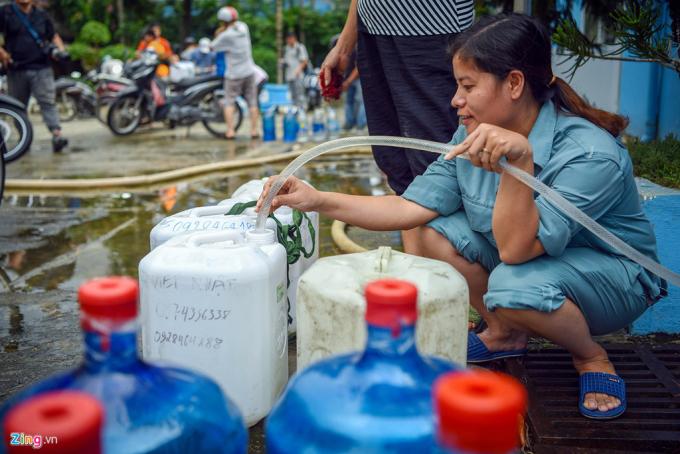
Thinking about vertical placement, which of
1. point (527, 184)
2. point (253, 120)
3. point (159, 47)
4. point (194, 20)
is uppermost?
point (194, 20)

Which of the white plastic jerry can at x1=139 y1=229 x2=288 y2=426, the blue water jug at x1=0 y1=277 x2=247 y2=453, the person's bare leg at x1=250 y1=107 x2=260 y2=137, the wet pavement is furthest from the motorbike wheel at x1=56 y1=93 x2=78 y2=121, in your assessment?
the blue water jug at x1=0 y1=277 x2=247 y2=453

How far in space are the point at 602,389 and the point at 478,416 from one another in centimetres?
162

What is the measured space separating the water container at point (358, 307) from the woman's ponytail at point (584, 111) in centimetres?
70

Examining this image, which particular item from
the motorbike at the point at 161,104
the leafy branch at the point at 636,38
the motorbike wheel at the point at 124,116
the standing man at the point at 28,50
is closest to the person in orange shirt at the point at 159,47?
the motorbike at the point at 161,104

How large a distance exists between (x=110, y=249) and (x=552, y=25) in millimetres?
2989

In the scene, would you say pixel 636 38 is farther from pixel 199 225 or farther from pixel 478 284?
pixel 199 225

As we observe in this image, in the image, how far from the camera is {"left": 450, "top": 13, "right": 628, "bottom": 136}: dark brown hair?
2098 mm

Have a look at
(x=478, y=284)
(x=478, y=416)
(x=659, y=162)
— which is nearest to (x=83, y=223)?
(x=478, y=284)

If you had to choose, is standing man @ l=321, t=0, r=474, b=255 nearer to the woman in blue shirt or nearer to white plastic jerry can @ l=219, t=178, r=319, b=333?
white plastic jerry can @ l=219, t=178, r=319, b=333

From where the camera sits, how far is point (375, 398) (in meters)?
0.98

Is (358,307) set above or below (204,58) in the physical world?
below

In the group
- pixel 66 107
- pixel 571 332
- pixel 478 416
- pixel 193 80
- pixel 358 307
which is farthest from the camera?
pixel 66 107

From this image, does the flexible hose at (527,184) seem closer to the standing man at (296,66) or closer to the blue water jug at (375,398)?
the blue water jug at (375,398)

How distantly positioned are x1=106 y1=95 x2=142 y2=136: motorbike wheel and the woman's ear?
9001mm
